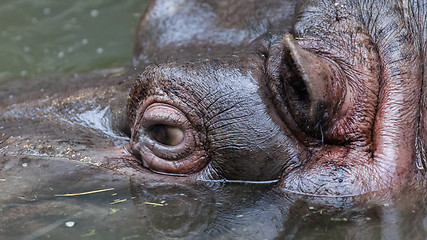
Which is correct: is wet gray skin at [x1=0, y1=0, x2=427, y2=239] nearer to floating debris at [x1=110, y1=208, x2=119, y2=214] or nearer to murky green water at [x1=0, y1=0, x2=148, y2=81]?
floating debris at [x1=110, y1=208, x2=119, y2=214]

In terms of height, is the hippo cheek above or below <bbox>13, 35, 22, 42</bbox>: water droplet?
above

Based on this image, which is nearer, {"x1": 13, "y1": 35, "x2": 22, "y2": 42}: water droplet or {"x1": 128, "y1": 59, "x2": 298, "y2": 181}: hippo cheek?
{"x1": 128, "y1": 59, "x2": 298, "y2": 181}: hippo cheek

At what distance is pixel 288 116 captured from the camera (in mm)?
2988

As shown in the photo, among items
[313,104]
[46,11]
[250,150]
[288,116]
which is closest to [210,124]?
[250,150]

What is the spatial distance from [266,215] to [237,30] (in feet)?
5.27

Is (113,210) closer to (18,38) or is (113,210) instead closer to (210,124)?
(210,124)

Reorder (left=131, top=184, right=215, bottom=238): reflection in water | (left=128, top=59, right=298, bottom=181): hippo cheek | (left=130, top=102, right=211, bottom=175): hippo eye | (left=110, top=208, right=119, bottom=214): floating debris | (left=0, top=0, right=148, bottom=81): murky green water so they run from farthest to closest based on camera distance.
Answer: (left=0, top=0, right=148, bottom=81): murky green water < (left=130, top=102, right=211, bottom=175): hippo eye < (left=128, top=59, right=298, bottom=181): hippo cheek < (left=110, top=208, right=119, bottom=214): floating debris < (left=131, top=184, right=215, bottom=238): reflection in water

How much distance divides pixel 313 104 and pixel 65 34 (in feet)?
14.7

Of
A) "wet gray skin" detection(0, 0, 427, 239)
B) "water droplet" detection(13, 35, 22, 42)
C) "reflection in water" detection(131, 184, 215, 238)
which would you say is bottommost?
"water droplet" detection(13, 35, 22, 42)

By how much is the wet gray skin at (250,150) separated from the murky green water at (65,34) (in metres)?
2.77

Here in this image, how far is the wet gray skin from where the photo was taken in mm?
2752

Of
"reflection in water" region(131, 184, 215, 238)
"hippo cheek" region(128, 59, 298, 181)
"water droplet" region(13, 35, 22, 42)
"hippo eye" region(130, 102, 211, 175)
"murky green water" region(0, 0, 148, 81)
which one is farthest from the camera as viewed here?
"water droplet" region(13, 35, 22, 42)

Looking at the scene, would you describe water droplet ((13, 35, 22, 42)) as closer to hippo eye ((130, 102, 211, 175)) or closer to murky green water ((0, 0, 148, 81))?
murky green water ((0, 0, 148, 81))

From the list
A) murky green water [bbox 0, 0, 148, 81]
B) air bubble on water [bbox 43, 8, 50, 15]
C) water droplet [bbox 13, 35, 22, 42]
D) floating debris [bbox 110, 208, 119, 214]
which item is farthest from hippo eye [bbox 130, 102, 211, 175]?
air bubble on water [bbox 43, 8, 50, 15]
